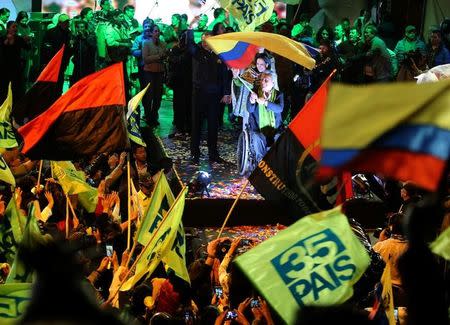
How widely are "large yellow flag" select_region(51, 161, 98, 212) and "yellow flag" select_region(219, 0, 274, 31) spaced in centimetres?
443

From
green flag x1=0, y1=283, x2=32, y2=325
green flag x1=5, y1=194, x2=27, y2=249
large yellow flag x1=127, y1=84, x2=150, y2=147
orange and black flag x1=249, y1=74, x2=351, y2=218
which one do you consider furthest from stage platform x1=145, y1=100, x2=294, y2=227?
green flag x1=0, y1=283, x2=32, y2=325

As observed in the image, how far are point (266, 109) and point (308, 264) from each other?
833cm

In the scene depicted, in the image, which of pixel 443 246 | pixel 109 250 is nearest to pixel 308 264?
pixel 443 246

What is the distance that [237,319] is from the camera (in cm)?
766

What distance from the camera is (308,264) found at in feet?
19.3

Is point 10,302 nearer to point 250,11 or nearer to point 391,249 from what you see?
point 391,249

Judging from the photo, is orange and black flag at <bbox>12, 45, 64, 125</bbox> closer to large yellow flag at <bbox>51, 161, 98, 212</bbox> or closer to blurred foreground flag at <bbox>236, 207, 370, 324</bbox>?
large yellow flag at <bbox>51, 161, 98, 212</bbox>

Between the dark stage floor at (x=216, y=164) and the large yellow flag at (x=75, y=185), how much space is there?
2896 millimetres

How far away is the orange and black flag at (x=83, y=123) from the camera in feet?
29.7

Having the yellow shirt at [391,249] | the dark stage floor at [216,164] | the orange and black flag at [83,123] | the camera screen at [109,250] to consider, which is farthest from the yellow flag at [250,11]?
the yellow shirt at [391,249]

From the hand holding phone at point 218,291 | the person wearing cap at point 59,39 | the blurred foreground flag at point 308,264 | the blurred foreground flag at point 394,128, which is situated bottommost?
the hand holding phone at point 218,291

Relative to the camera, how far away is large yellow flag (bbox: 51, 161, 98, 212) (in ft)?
33.2

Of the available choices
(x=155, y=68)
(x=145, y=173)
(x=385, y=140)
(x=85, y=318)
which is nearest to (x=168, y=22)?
(x=155, y=68)

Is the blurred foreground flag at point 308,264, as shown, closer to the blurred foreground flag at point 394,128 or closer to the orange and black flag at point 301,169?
the blurred foreground flag at point 394,128
